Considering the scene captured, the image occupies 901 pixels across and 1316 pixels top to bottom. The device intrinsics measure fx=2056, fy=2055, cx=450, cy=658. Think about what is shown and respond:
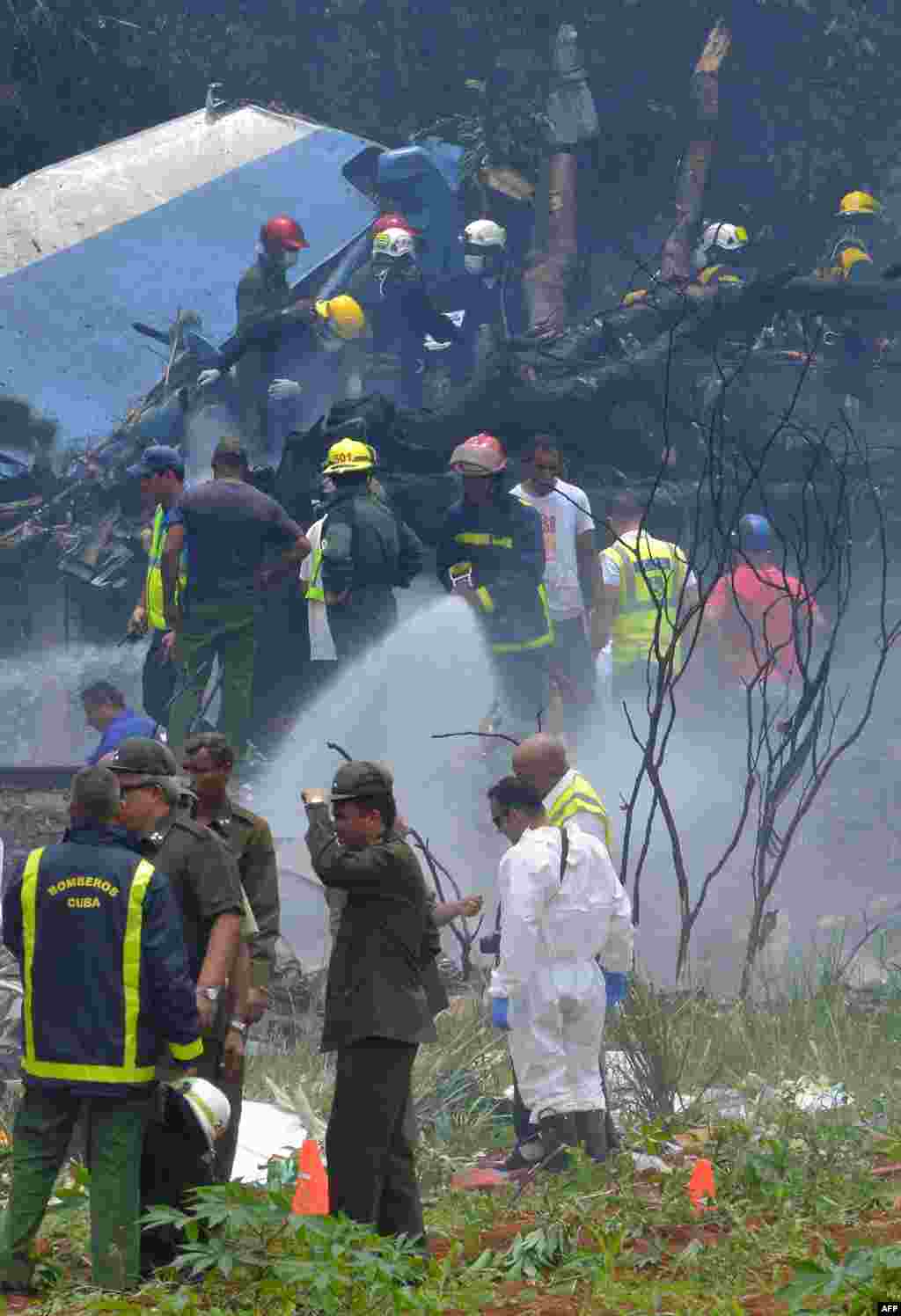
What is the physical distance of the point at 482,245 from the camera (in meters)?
11.0

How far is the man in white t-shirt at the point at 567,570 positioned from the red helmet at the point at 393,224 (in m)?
1.45

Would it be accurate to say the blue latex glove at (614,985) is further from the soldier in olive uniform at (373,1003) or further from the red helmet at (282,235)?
the red helmet at (282,235)

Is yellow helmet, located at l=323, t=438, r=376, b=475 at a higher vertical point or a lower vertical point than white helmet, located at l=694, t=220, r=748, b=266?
lower

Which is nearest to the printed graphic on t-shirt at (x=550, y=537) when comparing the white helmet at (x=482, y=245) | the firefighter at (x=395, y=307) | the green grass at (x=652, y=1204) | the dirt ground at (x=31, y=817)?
the firefighter at (x=395, y=307)

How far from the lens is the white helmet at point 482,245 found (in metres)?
11.0

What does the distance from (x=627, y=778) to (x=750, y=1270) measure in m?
5.84

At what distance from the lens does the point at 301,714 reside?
405 inches

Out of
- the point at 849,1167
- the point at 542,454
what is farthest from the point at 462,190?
the point at 849,1167

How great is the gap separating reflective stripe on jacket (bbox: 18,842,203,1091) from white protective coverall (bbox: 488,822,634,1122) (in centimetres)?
170

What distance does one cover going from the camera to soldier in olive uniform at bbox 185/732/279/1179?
5.09 meters

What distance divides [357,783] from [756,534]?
6.12 meters

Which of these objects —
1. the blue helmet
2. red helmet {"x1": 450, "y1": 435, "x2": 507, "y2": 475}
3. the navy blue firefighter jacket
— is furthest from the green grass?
red helmet {"x1": 450, "y1": 435, "x2": 507, "y2": 475}

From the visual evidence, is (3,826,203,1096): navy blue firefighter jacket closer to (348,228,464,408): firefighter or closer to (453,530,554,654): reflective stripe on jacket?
(453,530,554,654): reflective stripe on jacket

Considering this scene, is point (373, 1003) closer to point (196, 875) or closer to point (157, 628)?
point (196, 875)
